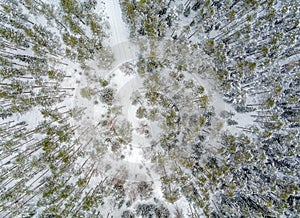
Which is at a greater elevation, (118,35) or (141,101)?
(118,35)

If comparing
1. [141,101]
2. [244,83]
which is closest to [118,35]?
[141,101]

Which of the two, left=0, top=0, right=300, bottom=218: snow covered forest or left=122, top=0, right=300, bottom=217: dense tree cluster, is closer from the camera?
left=122, top=0, right=300, bottom=217: dense tree cluster

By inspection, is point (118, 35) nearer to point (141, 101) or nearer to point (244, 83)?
point (141, 101)

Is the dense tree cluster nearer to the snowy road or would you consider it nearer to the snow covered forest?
the snow covered forest

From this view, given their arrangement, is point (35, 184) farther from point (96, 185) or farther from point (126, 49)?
point (126, 49)

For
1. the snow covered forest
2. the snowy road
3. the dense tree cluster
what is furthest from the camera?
the snowy road

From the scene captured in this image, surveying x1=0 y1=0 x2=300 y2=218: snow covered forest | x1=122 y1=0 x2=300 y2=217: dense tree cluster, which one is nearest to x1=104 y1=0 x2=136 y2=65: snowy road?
x1=0 y1=0 x2=300 y2=218: snow covered forest

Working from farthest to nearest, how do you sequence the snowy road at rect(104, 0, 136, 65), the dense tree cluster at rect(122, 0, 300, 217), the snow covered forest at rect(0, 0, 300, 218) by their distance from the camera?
the snowy road at rect(104, 0, 136, 65) < the snow covered forest at rect(0, 0, 300, 218) < the dense tree cluster at rect(122, 0, 300, 217)

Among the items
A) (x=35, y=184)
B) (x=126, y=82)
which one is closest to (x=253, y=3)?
(x=126, y=82)
